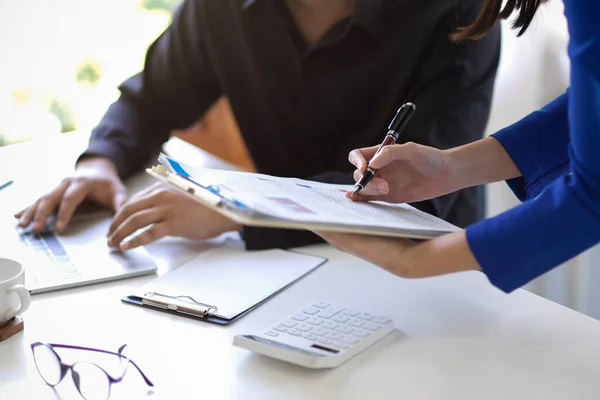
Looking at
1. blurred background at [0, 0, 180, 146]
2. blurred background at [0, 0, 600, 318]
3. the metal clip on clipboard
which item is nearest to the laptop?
the metal clip on clipboard

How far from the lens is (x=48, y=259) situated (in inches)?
42.3

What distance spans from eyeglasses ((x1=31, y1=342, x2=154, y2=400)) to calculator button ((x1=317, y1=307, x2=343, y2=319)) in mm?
219

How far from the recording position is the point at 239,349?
2.69ft

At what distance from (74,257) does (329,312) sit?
412mm

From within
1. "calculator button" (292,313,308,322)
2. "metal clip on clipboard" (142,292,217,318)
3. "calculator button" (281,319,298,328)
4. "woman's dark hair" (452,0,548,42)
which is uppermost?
"woman's dark hair" (452,0,548,42)

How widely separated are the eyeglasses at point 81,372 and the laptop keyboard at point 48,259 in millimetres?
211

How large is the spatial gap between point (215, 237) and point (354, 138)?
0.37m

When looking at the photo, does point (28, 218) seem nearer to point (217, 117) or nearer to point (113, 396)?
point (113, 396)

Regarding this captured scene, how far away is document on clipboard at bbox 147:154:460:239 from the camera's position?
689 millimetres

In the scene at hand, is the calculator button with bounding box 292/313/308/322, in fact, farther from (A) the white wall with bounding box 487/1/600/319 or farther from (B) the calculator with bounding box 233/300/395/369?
(A) the white wall with bounding box 487/1/600/319

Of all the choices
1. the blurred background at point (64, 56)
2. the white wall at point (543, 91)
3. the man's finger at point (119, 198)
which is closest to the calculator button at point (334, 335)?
the man's finger at point (119, 198)

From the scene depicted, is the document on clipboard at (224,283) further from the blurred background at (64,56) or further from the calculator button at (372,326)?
the blurred background at (64,56)

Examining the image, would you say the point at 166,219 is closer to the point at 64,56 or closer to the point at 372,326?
the point at 372,326


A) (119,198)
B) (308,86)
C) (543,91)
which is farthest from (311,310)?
(543,91)
